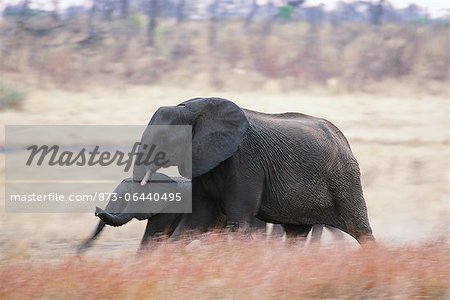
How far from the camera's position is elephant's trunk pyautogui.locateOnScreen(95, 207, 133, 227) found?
8377mm

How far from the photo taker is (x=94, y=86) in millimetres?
23328

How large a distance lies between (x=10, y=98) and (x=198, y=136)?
12.3 m

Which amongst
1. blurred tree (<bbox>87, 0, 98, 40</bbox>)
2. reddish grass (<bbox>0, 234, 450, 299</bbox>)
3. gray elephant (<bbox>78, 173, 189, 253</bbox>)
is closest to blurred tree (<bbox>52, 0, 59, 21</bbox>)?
blurred tree (<bbox>87, 0, 98, 40</bbox>)

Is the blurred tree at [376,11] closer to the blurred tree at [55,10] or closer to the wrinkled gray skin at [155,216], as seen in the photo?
the blurred tree at [55,10]

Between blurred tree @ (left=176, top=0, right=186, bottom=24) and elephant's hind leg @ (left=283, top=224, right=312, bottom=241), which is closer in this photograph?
elephant's hind leg @ (left=283, top=224, right=312, bottom=241)

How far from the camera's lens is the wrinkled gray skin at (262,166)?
859 centimetres

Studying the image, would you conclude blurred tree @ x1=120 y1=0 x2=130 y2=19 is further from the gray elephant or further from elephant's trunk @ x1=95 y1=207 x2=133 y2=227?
elephant's trunk @ x1=95 y1=207 x2=133 y2=227

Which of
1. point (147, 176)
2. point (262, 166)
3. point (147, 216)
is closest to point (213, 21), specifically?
point (262, 166)

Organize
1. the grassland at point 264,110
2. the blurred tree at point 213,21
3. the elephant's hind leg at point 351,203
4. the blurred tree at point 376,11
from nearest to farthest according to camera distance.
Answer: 1. the grassland at point 264,110
2. the elephant's hind leg at point 351,203
3. the blurred tree at point 213,21
4. the blurred tree at point 376,11

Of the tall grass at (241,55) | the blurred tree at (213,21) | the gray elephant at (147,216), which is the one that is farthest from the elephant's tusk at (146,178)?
the blurred tree at (213,21)

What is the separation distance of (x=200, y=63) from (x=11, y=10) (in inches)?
277

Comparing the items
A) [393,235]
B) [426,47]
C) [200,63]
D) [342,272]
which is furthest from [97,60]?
[342,272]

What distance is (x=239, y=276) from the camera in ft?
20.7

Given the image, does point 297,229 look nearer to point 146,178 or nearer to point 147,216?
point 147,216
